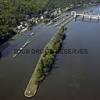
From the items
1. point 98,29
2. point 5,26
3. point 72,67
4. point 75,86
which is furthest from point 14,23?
point 75,86

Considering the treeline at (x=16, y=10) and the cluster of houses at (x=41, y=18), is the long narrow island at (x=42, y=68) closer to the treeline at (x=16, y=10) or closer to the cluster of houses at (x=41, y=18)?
the treeline at (x=16, y=10)

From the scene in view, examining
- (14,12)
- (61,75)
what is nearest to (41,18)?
(14,12)

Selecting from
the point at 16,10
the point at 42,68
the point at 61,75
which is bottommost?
the point at 61,75

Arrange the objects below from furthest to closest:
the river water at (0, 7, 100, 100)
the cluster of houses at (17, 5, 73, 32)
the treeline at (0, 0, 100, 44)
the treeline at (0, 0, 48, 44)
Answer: the cluster of houses at (17, 5, 73, 32) → the treeline at (0, 0, 100, 44) → the treeline at (0, 0, 48, 44) → the river water at (0, 7, 100, 100)

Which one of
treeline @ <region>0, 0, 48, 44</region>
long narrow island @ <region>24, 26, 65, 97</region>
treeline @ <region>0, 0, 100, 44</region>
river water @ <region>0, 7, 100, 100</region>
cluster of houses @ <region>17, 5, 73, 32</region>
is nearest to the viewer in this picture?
river water @ <region>0, 7, 100, 100</region>

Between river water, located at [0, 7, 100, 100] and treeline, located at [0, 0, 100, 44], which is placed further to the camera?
treeline, located at [0, 0, 100, 44]

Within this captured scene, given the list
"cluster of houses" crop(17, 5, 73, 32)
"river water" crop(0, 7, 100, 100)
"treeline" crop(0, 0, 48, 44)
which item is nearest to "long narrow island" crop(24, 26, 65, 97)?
"river water" crop(0, 7, 100, 100)

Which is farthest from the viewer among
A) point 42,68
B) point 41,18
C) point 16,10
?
point 41,18

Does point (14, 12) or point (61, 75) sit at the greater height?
point (14, 12)

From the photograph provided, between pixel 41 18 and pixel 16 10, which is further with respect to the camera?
pixel 41 18

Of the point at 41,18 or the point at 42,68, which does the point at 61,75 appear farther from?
the point at 41,18

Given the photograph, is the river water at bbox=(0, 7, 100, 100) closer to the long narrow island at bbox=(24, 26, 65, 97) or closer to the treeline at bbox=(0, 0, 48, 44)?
the long narrow island at bbox=(24, 26, 65, 97)
